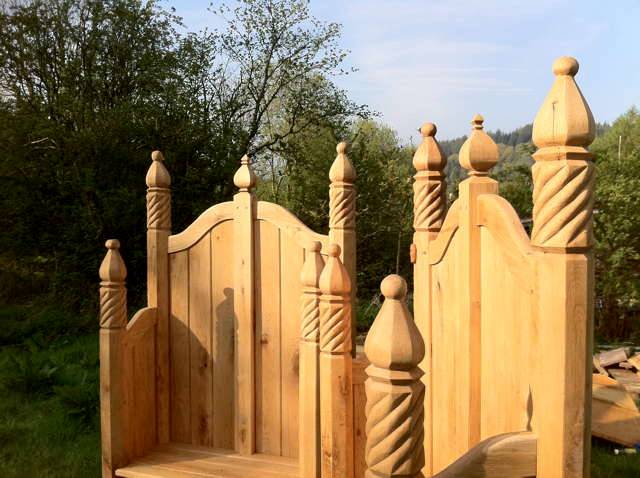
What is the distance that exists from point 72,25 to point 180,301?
22.3ft

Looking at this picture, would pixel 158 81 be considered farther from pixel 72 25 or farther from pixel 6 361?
pixel 6 361

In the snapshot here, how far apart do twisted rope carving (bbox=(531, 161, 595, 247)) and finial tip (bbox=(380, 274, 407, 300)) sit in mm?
366

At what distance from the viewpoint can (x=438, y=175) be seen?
9.19 ft

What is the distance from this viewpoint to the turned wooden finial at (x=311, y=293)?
Result: 2717mm

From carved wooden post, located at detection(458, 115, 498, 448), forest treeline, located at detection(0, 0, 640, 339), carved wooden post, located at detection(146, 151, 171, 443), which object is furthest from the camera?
forest treeline, located at detection(0, 0, 640, 339)

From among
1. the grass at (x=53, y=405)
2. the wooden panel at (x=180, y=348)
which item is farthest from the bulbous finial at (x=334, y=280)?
the grass at (x=53, y=405)

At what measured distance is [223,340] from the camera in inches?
147

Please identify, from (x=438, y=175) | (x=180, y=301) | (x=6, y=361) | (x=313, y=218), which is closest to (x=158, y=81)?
(x=313, y=218)

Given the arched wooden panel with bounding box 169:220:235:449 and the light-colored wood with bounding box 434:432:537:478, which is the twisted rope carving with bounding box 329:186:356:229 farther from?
the light-colored wood with bounding box 434:432:537:478

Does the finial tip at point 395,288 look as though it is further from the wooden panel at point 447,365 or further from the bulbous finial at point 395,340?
the wooden panel at point 447,365

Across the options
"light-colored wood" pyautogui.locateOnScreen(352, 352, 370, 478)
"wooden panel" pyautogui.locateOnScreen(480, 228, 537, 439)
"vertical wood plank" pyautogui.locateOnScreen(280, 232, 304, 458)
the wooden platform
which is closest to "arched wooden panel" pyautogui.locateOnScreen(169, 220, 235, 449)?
the wooden platform

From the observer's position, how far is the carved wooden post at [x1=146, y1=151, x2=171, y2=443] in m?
3.84

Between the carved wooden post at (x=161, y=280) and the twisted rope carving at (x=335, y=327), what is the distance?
1.64m

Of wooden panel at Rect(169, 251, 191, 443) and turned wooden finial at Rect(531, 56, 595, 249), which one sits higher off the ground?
turned wooden finial at Rect(531, 56, 595, 249)
